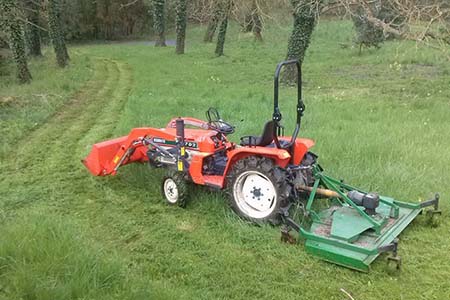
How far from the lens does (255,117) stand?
8.93m

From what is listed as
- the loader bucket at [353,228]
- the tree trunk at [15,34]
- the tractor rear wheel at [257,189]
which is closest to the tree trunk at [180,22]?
the tree trunk at [15,34]

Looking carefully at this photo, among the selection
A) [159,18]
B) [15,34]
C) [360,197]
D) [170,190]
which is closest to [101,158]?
[170,190]

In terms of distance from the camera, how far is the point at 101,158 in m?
6.25

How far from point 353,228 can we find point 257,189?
1.04 metres

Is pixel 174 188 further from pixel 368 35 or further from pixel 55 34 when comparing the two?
pixel 368 35

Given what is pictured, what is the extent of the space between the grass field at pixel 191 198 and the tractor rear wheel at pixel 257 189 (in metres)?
0.17

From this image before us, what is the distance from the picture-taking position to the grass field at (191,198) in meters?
3.83

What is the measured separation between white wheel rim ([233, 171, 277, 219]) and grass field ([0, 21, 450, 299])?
18cm

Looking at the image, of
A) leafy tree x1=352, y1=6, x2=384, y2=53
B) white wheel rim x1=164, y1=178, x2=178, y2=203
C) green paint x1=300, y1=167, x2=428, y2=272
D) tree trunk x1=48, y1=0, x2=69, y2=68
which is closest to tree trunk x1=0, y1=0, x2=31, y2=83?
tree trunk x1=48, y1=0, x2=69, y2=68

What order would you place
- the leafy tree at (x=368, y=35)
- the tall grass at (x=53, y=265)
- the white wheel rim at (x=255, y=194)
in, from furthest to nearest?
the leafy tree at (x=368, y=35)
the white wheel rim at (x=255, y=194)
the tall grass at (x=53, y=265)

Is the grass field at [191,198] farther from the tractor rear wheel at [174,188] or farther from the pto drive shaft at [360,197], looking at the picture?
the pto drive shaft at [360,197]

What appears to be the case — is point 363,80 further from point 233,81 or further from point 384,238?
point 384,238

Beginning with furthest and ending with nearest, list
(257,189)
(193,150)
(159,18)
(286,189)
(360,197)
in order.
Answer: (159,18), (193,150), (257,189), (286,189), (360,197)

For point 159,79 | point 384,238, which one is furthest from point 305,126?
point 159,79
